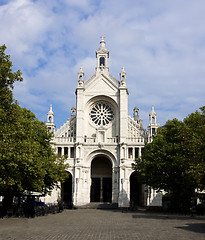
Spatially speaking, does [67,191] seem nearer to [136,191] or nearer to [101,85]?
[136,191]

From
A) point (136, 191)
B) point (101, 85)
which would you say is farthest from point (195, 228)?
point (101, 85)

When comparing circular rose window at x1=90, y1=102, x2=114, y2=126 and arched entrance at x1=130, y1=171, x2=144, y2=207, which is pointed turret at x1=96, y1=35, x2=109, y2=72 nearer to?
circular rose window at x1=90, y1=102, x2=114, y2=126

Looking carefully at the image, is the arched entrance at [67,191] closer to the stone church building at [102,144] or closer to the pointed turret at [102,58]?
the stone church building at [102,144]

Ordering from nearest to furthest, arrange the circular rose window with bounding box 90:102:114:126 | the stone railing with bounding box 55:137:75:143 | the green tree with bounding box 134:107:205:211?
the green tree with bounding box 134:107:205:211 < the stone railing with bounding box 55:137:75:143 < the circular rose window with bounding box 90:102:114:126

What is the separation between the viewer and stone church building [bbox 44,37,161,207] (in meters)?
53.4

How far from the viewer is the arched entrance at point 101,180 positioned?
184 ft

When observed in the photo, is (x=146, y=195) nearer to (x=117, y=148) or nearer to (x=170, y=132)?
(x=117, y=148)

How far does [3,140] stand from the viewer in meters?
22.9

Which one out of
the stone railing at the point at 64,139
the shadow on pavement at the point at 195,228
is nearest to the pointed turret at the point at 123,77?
the stone railing at the point at 64,139

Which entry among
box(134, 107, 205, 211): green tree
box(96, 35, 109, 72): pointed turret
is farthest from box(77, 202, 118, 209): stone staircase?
box(96, 35, 109, 72): pointed turret

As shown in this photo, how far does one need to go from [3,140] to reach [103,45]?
4624cm

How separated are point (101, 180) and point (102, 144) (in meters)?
7.17

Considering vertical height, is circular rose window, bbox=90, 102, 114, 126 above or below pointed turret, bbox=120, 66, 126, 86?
below

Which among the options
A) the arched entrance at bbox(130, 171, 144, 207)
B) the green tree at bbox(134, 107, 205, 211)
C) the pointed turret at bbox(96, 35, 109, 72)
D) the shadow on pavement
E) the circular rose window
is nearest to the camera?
the shadow on pavement
